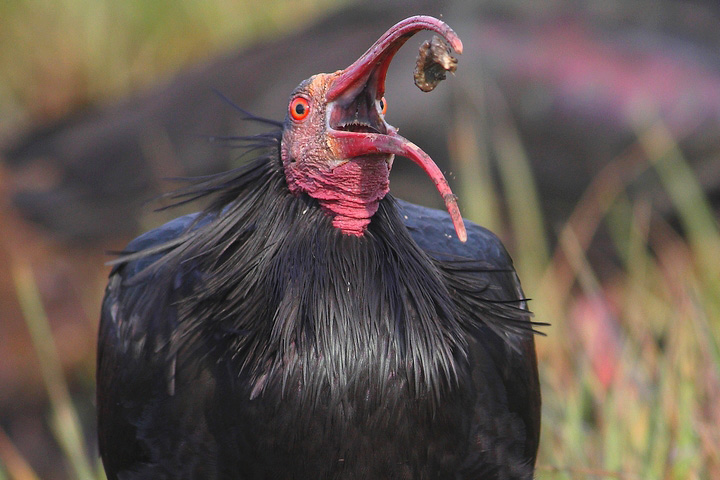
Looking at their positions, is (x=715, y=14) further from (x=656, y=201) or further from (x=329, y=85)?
(x=329, y=85)

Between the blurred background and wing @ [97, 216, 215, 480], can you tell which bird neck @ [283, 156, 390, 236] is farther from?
the blurred background

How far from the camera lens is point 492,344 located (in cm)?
289

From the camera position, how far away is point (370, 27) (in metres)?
7.15

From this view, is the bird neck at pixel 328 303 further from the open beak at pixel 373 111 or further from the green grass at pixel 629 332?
the green grass at pixel 629 332

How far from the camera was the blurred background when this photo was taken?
5.55 metres

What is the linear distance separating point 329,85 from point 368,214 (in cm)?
34

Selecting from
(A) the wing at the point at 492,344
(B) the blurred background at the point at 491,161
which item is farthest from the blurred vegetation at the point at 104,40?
(A) the wing at the point at 492,344

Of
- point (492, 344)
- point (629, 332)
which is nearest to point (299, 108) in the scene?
point (492, 344)

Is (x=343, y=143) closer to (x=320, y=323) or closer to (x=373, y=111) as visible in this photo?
(x=373, y=111)

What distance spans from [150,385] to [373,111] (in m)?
1.02

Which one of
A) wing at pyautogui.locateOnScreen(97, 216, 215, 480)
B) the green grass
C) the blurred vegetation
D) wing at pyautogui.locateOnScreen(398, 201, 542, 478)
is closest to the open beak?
wing at pyautogui.locateOnScreen(398, 201, 542, 478)

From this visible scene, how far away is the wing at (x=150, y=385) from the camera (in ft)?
9.03

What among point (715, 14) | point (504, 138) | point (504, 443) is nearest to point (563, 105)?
point (504, 138)

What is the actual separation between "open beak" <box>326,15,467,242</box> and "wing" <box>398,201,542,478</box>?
371 millimetres
